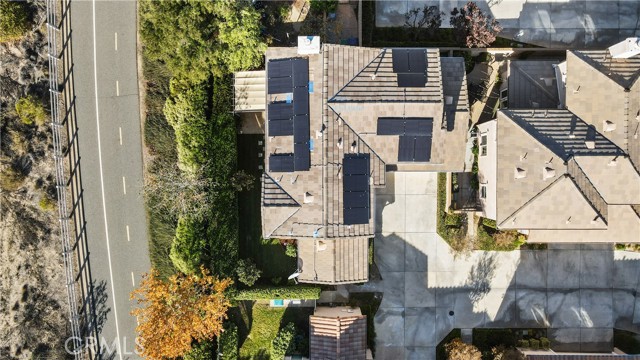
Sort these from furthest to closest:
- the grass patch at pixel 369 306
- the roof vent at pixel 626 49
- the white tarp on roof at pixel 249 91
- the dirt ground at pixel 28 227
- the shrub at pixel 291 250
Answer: the dirt ground at pixel 28 227
the grass patch at pixel 369 306
the shrub at pixel 291 250
the white tarp on roof at pixel 249 91
the roof vent at pixel 626 49

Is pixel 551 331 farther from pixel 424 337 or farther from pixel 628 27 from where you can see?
pixel 628 27

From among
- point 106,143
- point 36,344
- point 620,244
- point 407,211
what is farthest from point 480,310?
point 36,344

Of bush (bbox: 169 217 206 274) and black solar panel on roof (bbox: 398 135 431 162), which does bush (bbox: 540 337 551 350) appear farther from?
bush (bbox: 169 217 206 274)

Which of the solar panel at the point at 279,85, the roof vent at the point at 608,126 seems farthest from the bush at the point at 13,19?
the roof vent at the point at 608,126

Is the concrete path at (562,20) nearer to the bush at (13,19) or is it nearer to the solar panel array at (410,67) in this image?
the solar panel array at (410,67)

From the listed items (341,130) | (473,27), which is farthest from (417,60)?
(341,130)

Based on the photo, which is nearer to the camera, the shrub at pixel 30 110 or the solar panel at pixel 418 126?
the solar panel at pixel 418 126
